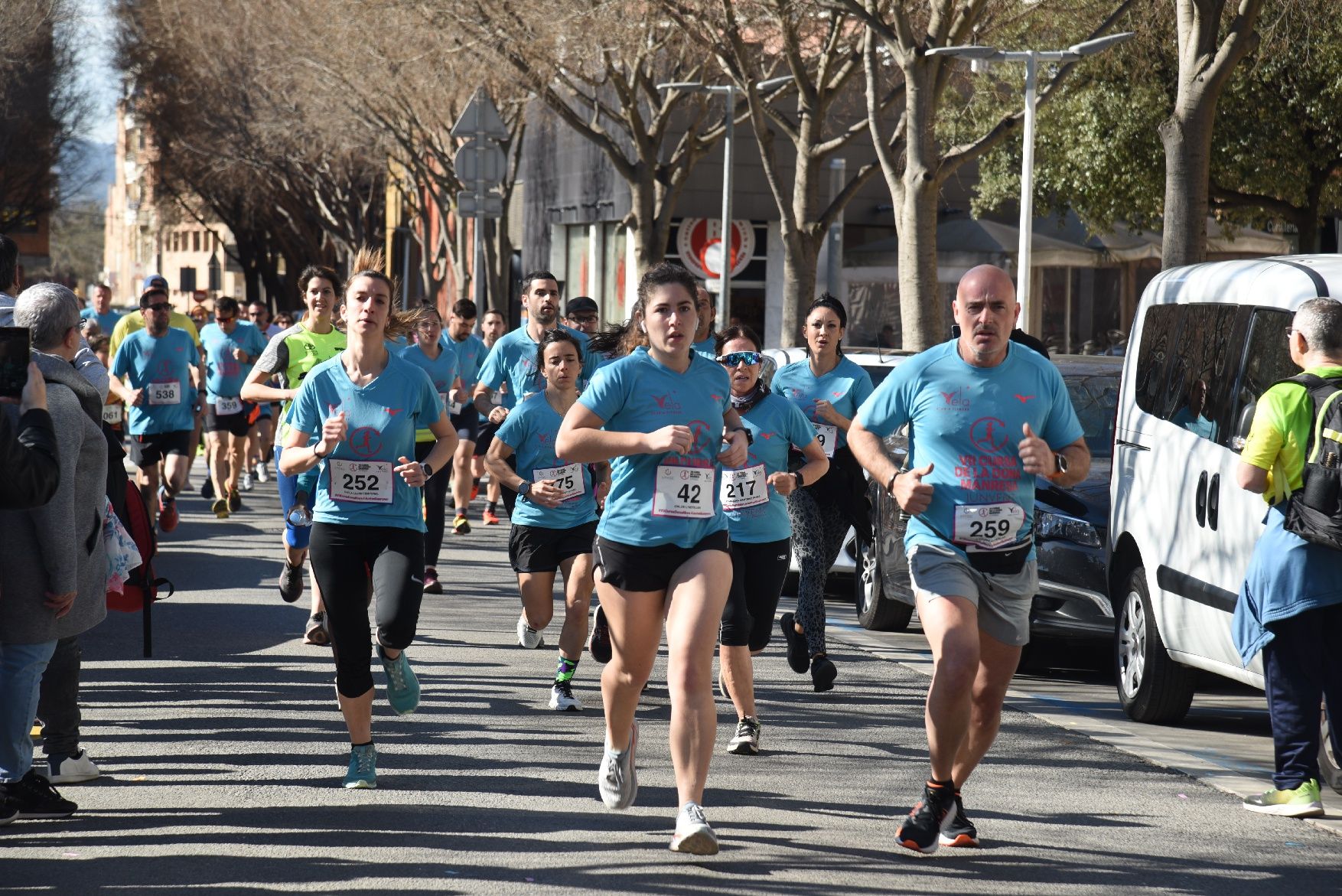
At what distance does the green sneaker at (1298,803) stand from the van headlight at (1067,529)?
295 cm

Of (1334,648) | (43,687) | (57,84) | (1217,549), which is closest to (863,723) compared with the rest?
(1217,549)

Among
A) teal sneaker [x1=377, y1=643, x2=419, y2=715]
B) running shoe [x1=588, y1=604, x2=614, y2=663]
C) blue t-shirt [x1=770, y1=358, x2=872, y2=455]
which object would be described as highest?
blue t-shirt [x1=770, y1=358, x2=872, y2=455]

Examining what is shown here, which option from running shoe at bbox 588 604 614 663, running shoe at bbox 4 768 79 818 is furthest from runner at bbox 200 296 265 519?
running shoe at bbox 4 768 79 818

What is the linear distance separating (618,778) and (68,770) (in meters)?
2.01

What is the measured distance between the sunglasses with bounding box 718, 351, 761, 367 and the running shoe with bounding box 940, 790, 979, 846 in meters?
2.60

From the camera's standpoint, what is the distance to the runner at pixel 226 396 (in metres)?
18.2

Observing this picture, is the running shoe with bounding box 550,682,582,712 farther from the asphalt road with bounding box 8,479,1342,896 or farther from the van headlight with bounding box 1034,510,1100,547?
the van headlight with bounding box 1034,510,1100,547

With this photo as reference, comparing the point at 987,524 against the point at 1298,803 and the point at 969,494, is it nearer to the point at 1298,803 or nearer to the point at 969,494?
the point at 969,494

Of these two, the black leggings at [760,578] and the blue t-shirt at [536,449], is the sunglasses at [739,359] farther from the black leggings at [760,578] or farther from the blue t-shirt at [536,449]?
the blue t-shirt at [536,449]

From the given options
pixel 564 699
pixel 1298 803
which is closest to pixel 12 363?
pixel 564 699

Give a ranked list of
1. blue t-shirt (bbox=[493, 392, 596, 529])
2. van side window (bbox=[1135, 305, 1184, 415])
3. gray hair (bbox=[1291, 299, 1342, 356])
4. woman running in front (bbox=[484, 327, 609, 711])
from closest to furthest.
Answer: gray hair (bbox=[1291, 299, 1342, 356]) → van side window (bbox=[1135, 305, 1184, 415]) → woman running in front (bbox=[484, 327, 609, 711]) → blue t-shirt (bbox=[493, 392, 596, 529])

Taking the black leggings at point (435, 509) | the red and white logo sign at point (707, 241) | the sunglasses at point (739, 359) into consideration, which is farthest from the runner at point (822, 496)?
the red and white logo sign at point (707, 241)

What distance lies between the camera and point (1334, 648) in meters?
6.72

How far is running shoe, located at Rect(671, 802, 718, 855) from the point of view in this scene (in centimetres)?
583
